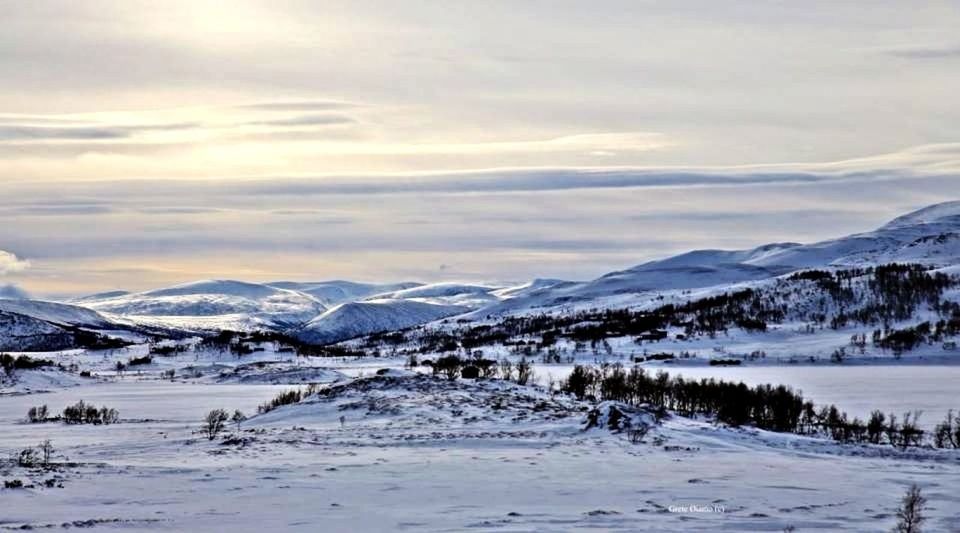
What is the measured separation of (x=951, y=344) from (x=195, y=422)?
87080 millimetres

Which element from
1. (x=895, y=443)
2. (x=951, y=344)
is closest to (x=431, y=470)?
(x=895, y=443)

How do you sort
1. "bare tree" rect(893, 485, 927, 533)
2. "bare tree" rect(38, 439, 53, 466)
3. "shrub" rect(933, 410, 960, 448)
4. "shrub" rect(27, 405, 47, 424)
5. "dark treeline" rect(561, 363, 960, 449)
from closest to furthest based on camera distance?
"bare tree" rect(893, 485, 927, 533) < "bare tree" rect(38, 439, 53, 466) < "shrub" rect(933, 410, 960, 448) < "dark treeline" rect(561, 363, 960, 449) < "shrub" rect(27, 405, 47, 424)

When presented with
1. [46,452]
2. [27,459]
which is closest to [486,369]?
[46,452]

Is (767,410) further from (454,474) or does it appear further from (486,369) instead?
(454,474)

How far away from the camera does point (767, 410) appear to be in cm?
4678

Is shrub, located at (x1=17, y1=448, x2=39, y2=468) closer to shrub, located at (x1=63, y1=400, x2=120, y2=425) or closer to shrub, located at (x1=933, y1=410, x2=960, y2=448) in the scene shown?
shrub, located at (x1=63, y1=400, x2=120, y2=425)

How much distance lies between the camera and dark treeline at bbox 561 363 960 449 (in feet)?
119

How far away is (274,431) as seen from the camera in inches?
1499

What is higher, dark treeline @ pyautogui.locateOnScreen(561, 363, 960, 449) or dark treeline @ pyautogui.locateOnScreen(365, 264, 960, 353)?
dark treeline @ pyautogui.locateOnScreen(365, 264, 960, 353)

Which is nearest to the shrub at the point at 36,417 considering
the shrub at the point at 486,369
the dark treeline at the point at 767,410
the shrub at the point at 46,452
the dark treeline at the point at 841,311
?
the shrub at the point at 46,452

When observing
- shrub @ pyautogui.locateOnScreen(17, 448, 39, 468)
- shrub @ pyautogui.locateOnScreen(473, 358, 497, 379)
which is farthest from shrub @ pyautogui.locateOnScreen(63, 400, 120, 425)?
shrub @ pyautogui.locateOnScreen(473, 358, 497, 379)

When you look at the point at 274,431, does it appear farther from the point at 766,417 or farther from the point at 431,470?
the point at 766,417

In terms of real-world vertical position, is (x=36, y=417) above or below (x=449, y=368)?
below

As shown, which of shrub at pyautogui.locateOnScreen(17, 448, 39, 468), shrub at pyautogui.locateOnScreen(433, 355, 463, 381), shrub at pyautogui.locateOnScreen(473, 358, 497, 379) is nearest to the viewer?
shrub at pyautogui.locateOnScreen(17, 448, 39, 468)
